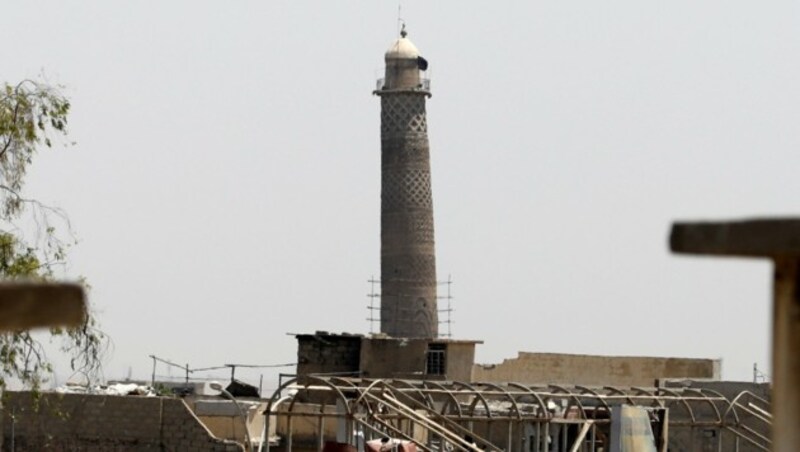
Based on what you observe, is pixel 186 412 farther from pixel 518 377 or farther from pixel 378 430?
pixel 518 377

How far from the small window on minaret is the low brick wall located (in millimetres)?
12225

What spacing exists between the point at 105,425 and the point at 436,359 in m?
12.7

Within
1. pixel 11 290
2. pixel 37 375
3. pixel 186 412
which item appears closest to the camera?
pixel 11 290

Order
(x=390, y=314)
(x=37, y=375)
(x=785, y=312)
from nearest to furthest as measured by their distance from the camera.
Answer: (x=785, y=312) < (x=37, y=375) < (x=390, y=314)

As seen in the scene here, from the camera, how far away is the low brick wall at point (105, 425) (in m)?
26.6

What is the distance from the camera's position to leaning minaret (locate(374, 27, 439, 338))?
54188mm

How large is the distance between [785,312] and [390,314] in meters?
50.7

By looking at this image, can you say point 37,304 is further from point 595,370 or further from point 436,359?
point 436,359

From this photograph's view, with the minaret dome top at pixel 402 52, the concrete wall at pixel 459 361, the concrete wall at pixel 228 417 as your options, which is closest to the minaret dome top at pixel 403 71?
the minaret dome top at pixel 402 52

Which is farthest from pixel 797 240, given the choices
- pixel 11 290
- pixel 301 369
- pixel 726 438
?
pixel 301 369

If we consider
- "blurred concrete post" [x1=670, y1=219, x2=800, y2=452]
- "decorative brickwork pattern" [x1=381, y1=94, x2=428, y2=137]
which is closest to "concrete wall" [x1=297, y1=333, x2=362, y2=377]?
"decorative brickwork pattern" [x1=381, y1=94, x2=428, y2=137]

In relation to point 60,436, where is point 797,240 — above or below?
above

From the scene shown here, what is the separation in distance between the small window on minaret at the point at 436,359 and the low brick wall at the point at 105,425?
1222 cm

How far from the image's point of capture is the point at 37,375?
17812 millimetres
